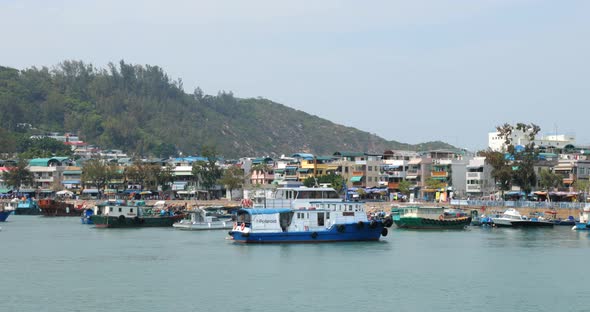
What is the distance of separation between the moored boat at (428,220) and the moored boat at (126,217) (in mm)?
22319

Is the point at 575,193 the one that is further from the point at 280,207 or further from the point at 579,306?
the point at 579,306

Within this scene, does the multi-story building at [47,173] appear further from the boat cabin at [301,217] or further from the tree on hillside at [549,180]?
the boat cabin at [301,217]

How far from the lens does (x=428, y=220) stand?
80562 mm

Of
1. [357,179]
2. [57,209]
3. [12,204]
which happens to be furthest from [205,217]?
[12,204]

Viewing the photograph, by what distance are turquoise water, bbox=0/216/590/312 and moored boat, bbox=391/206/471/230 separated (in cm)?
848

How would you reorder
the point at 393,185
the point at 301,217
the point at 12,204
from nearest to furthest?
the point at 301,217 < the point at 12,204 < the point at 393,185

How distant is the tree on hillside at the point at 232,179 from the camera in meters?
125

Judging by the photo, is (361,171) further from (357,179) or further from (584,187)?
(584,187)

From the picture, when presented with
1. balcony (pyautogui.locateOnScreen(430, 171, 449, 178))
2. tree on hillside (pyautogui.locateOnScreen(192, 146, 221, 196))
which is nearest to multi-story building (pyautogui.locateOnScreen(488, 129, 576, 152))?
balcony (pyautogui.locateOnScreen(430, 171, 449, 178))

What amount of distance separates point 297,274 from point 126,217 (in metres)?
40.9

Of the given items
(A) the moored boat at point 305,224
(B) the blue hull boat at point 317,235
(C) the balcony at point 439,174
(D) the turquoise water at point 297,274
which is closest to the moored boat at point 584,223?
(D) the turquoise water at point 297,274

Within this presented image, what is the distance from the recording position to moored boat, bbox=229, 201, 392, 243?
62938 mm

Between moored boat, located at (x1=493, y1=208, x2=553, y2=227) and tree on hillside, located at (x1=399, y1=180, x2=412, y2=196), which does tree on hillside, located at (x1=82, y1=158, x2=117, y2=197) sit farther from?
moored boat, located at (x1=493, y1=208, x2=553, y2=227)

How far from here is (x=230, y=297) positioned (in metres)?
42.0
